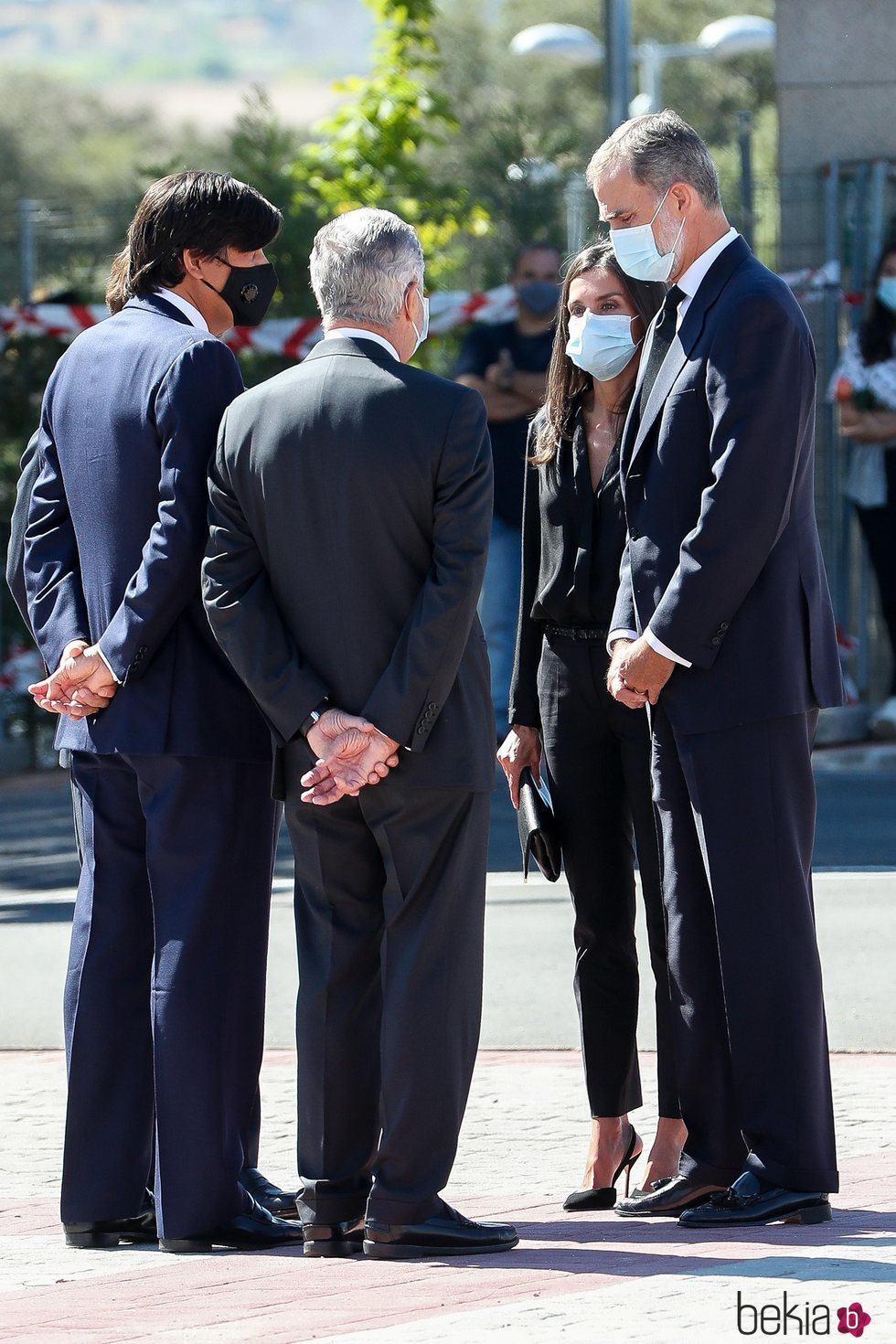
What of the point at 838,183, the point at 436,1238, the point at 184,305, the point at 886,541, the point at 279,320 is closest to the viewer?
the point at 436,1238

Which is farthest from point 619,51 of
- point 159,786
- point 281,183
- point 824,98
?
point 159,786

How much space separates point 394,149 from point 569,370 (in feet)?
35.7

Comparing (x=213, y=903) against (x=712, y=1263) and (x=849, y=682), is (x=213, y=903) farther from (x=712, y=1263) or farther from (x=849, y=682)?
(x=849, y=682)

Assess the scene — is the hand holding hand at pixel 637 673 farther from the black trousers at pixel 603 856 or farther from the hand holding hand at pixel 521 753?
the hand holding hand at pixel 521 753

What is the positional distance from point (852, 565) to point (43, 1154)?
844cm

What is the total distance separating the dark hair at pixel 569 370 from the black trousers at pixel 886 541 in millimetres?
7500

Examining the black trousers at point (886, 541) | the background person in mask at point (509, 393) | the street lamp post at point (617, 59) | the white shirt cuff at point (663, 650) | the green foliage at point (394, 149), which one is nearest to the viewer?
the white shirt cuff at point (663, 650)

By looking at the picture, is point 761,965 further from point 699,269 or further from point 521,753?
point 699,269

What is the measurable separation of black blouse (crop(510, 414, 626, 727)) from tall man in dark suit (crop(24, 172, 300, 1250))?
754mm

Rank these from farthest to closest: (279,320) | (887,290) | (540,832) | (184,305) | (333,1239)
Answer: (279,320) → (887,290) → (540,832) → (184,305) → (333,1239)

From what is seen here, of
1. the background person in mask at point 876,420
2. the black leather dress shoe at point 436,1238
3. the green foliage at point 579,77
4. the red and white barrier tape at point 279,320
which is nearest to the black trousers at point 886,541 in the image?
the background person in mask at point 876,420

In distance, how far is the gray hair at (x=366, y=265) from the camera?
4.73 meters

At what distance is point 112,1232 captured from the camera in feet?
16.2

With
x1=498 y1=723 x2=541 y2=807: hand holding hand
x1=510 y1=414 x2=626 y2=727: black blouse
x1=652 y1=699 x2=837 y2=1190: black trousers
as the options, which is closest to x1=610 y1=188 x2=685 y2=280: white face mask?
x1=510 y1=414 x2=626 y2=727: black blouse
